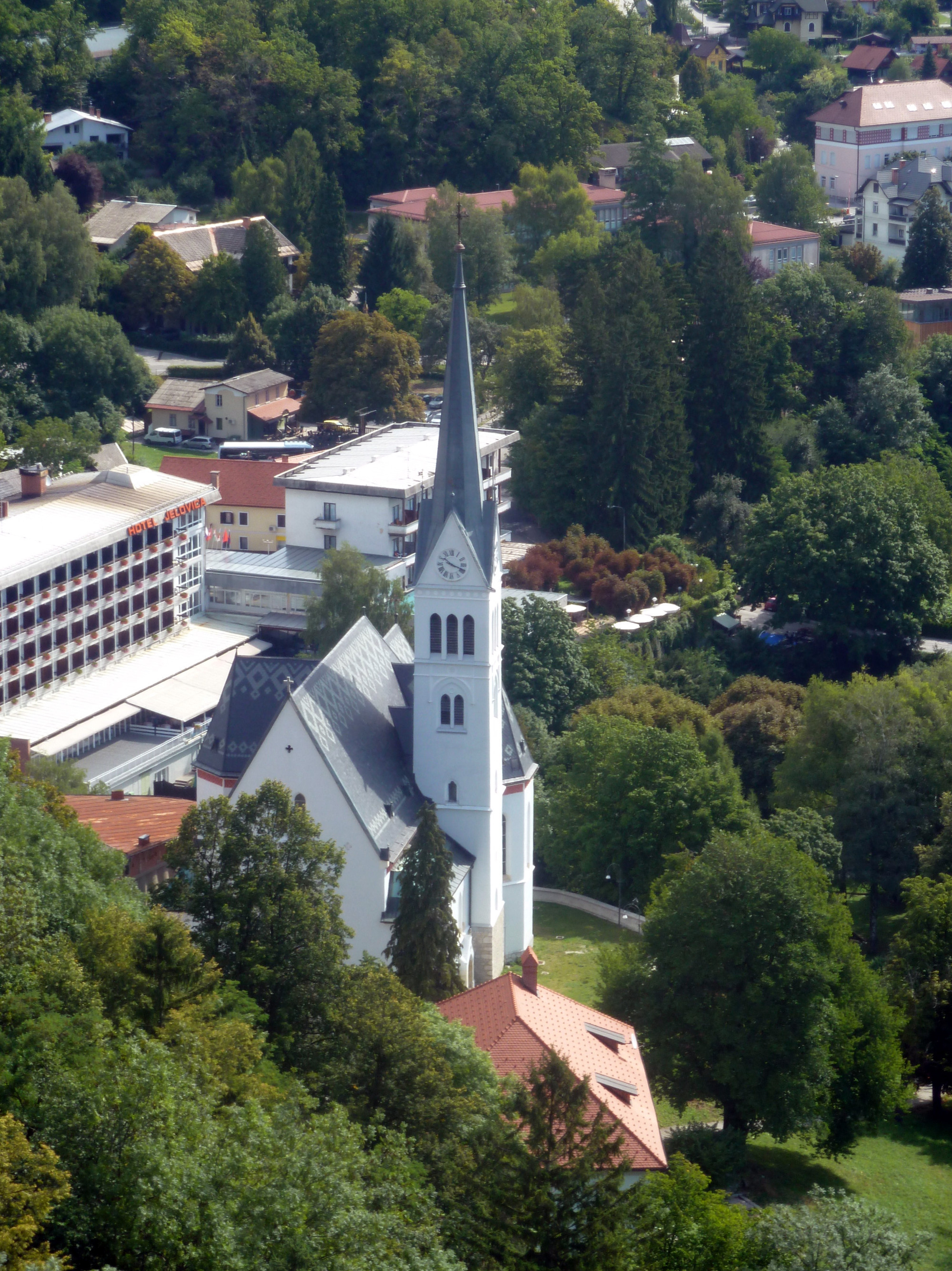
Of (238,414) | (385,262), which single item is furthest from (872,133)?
(238,414)

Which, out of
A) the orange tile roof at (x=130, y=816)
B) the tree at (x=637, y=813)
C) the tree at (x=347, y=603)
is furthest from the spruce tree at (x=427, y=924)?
the tree at (x=347, y=603)

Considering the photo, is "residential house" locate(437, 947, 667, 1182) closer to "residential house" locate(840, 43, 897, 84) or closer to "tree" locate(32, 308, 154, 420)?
"tree" locate(32, 308, 154, 420)

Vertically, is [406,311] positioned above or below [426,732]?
above

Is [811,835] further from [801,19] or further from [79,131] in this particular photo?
[801,19]

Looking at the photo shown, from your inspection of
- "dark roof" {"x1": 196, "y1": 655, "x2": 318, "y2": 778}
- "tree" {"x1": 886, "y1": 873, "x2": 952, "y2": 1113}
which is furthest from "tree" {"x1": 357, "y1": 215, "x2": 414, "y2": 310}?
"tree" {"x1": 886, "y1": 873, "x2": 952, "y2": 1113}

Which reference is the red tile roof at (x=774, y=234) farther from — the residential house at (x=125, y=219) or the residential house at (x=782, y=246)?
the residential house at (x=125, y=219)

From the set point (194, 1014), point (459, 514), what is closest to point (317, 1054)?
point (194, 1014)
